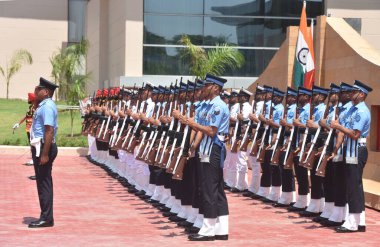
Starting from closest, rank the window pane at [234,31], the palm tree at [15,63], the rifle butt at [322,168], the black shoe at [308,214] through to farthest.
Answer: the rifle butt at [322,168] → the black shoe at [308,214] → the window pane at [234,31] → the palm tree at [15,63]

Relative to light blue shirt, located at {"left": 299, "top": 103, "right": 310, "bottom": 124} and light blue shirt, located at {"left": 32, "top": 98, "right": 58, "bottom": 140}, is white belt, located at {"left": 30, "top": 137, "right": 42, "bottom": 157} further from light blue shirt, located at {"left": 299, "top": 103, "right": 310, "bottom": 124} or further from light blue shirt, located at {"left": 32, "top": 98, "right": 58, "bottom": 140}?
light blue shirt, located at {"left": 299, "top": 103, "right": 310, "bottom": 124}

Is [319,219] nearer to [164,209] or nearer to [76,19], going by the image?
[164,209]

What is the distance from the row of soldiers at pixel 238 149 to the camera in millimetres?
9148

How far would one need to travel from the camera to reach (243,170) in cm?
1420

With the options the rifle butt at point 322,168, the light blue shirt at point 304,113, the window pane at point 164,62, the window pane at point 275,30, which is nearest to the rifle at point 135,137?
the light blue shirt at point 304,113

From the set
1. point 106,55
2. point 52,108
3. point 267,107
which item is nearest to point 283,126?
point 267,107

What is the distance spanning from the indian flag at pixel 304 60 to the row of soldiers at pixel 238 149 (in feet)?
9.17

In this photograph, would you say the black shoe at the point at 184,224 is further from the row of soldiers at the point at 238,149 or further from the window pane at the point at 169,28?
the window pane at the point at 169,28

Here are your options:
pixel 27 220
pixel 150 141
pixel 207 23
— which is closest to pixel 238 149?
pixel 150 141

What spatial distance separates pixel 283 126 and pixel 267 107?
90 centimetres

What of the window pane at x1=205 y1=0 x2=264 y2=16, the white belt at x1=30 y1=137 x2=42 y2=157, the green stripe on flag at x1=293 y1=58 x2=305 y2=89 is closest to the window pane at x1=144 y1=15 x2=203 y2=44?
the window pane at x1=205 y1=0 x2=264 y2=16

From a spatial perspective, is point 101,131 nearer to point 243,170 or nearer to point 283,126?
point 243,170

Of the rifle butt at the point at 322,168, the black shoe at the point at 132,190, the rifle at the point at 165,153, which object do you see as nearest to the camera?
the rifle butt at the point at 322,168

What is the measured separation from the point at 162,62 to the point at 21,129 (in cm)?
588
